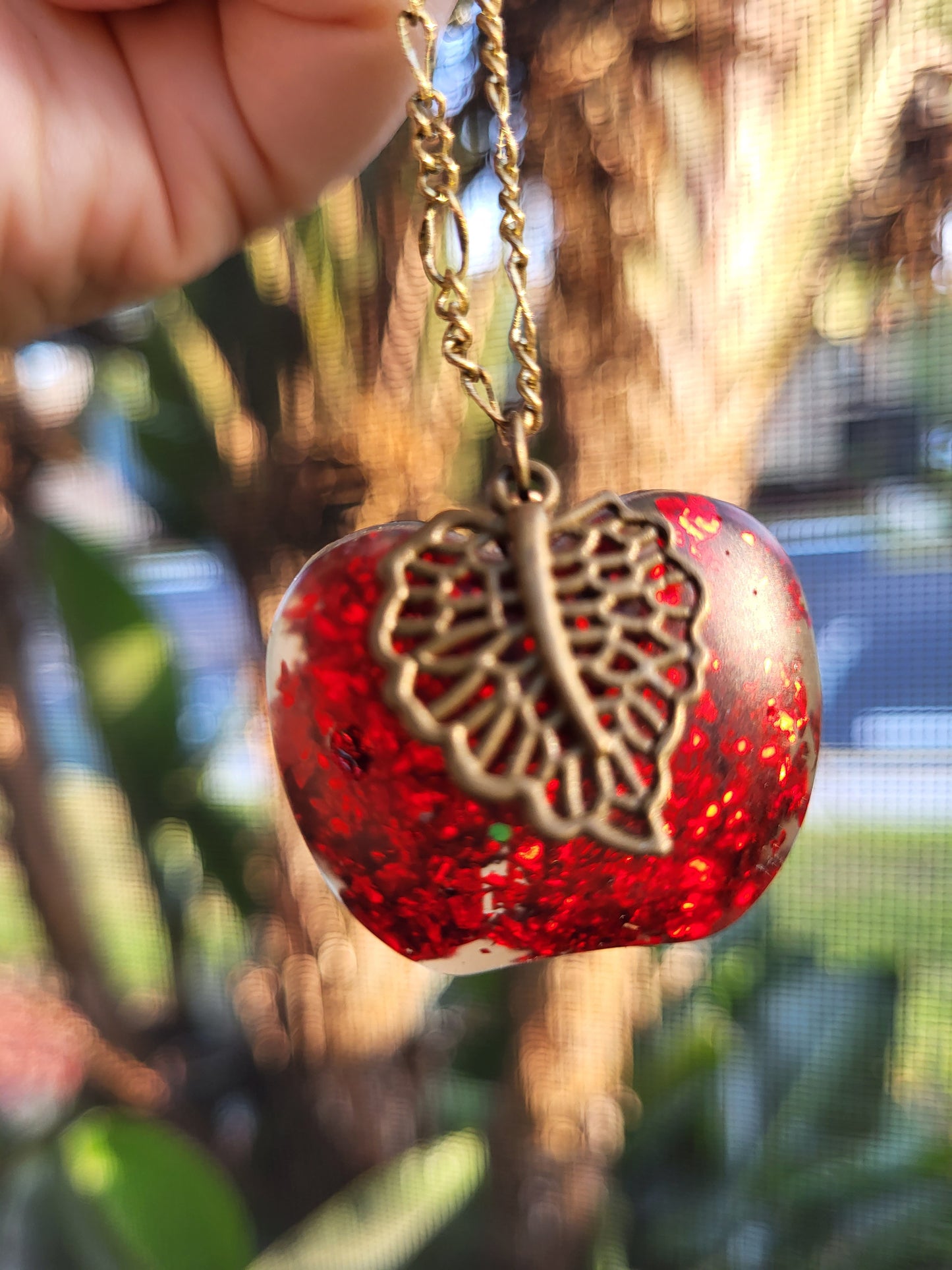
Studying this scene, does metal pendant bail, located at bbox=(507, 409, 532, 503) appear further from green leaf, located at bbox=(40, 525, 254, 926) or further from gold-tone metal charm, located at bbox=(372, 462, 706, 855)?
green leaf, located at bbox=(40, 525, 254, 926)

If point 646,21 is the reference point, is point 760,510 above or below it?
below

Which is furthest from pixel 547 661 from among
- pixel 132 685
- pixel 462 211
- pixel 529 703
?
A: pixel 132 685

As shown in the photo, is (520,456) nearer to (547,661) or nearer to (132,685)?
(547,661)

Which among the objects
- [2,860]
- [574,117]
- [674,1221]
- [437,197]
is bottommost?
[674,1221]

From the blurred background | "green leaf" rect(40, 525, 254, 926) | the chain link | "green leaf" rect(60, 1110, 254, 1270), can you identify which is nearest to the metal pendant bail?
the chain link

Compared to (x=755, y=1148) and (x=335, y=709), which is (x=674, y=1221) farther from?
(x=335, y=709)

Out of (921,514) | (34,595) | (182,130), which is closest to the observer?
(182,130)

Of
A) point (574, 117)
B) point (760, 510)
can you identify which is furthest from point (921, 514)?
point (574, 117)
